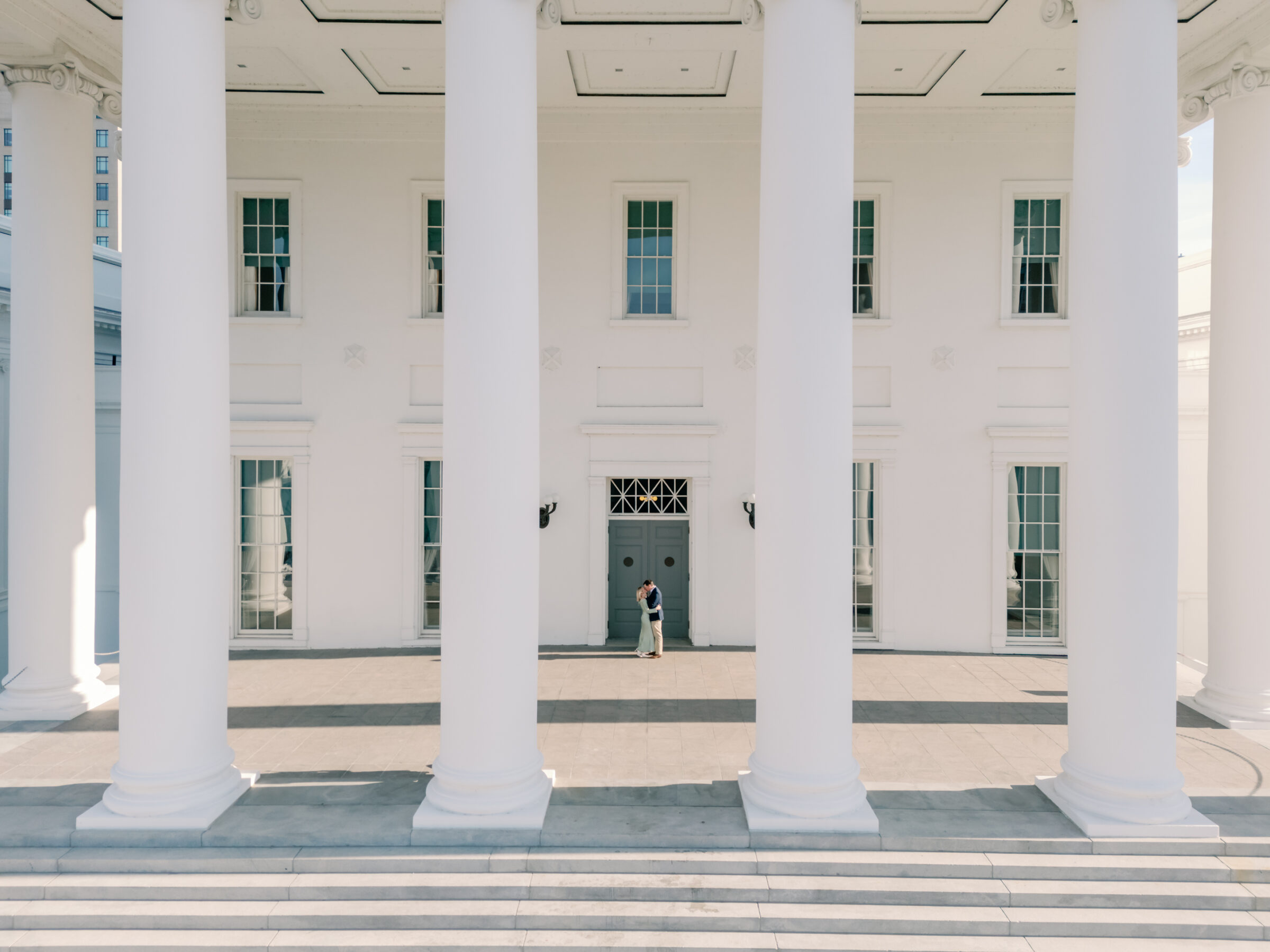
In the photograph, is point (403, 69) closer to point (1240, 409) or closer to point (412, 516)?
point (412, 516)

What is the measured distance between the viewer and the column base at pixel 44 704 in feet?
35.7

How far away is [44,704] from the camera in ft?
36.0

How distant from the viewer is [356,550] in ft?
48.8

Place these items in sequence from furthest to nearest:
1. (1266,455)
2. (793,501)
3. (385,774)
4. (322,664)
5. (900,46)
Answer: (322,664), (900,46), (1266,455), (385,774), (793,501)

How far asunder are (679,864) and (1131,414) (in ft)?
19.0

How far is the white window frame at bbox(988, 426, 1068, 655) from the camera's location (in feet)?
48.0

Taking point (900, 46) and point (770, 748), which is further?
point (900, 46)

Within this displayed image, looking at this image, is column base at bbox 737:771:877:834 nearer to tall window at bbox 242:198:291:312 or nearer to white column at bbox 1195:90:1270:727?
white column at bbox 1195:90:1270:727

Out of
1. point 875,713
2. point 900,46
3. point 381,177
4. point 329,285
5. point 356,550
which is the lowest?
point 875,713

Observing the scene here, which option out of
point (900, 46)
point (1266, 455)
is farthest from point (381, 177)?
point (1266, 455)

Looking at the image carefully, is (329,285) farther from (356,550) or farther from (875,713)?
(875,713)

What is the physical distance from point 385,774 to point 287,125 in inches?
445

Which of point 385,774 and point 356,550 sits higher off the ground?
point 356,550

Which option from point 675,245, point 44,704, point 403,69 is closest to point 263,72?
point 403,69
